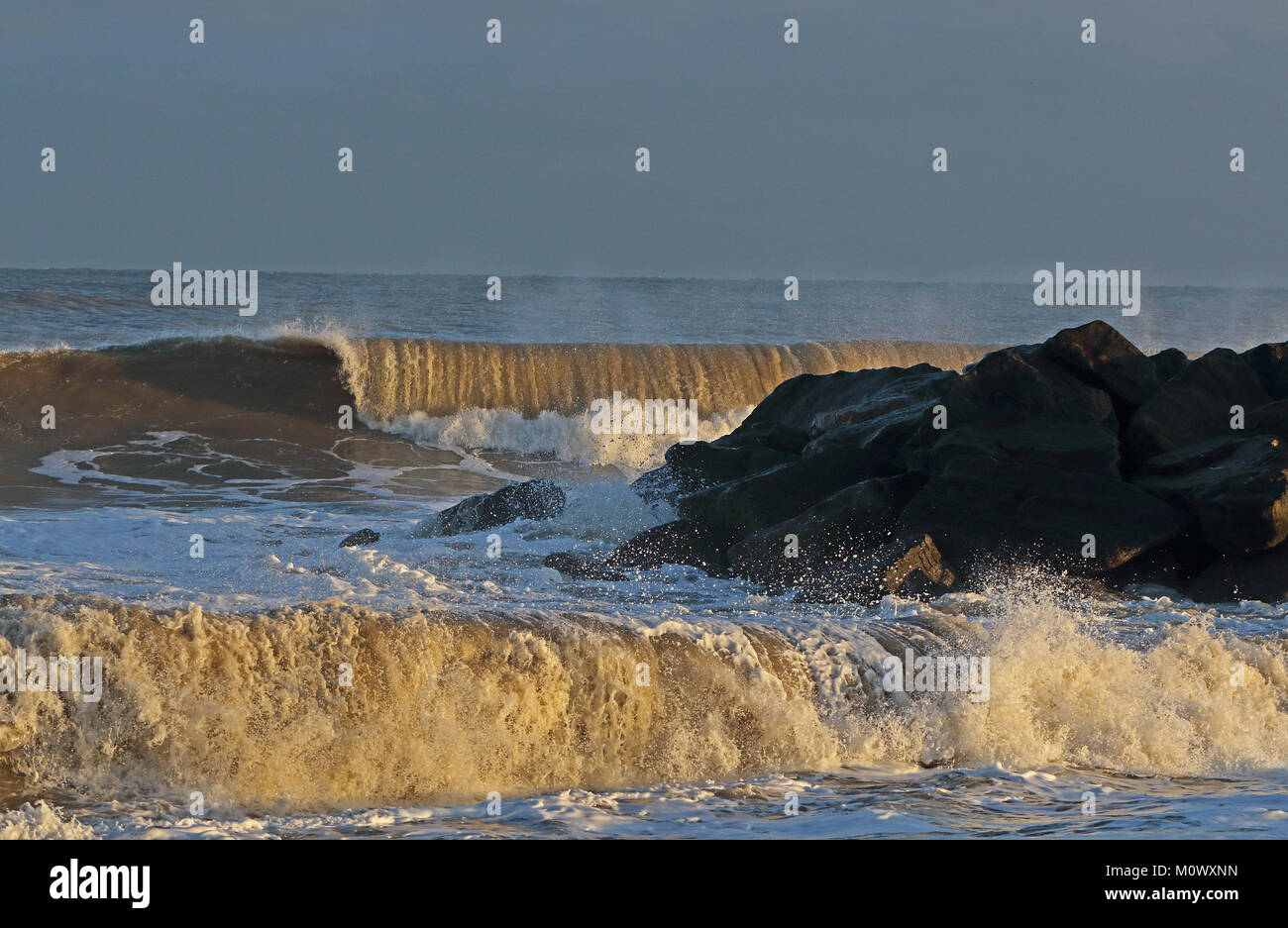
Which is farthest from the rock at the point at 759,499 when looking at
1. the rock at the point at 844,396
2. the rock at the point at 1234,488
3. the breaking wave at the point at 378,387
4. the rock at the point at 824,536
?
the breaking wave at the point at 378,387

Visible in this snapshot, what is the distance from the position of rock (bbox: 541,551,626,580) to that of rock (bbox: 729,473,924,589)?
1.02m

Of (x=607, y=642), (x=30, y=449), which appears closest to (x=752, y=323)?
(x=30, y=449)

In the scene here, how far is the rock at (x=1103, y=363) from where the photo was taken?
496 inches

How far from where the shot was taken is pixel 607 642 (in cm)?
862

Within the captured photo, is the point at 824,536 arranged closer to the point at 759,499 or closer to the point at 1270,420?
the point at 759,499

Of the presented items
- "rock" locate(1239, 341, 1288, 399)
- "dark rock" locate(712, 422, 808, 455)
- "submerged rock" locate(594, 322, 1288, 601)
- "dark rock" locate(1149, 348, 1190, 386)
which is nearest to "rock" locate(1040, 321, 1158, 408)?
"submerged rock" locate(594, 322, 1288, 601)

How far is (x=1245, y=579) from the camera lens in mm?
11078

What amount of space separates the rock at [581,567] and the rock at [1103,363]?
432cm

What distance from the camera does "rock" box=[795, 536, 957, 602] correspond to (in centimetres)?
1057

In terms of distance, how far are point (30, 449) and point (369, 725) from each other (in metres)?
13.0

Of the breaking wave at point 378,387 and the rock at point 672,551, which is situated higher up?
the breaking wave at point 378,387

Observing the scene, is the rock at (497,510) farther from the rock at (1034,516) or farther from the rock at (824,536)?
the rock at (1034,516)

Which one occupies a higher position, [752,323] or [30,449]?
[752,323]
